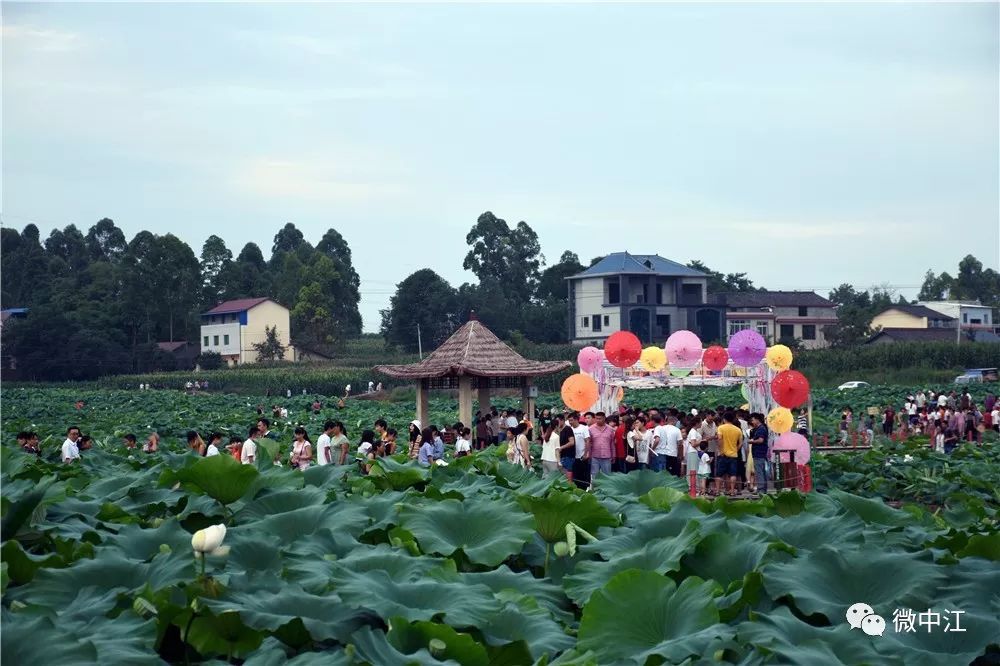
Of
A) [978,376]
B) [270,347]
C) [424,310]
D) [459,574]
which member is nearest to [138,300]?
[270,347]

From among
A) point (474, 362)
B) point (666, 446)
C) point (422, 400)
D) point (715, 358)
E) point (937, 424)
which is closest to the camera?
point (666, 446)

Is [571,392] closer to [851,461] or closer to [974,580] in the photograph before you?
[851,461]

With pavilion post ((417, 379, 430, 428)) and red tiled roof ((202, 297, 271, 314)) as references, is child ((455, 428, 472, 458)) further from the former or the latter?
red tiled roof ((202, 297, 271, 314))

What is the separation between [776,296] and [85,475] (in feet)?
185

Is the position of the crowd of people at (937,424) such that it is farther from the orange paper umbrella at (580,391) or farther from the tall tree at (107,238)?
the tall tree at (107,238)

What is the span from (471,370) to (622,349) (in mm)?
2998

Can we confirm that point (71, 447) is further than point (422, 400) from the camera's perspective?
No

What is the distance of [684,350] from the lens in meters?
16.4

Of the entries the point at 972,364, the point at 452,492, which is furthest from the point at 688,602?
the point at 972,364

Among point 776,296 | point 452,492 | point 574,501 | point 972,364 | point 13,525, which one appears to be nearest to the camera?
point 13,525

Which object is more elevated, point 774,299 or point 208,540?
point 774,299

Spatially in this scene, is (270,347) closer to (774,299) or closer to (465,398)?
(774,299)

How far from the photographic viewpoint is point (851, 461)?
1708cm

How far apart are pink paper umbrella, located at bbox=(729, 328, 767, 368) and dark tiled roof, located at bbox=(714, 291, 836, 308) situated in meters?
42.7
